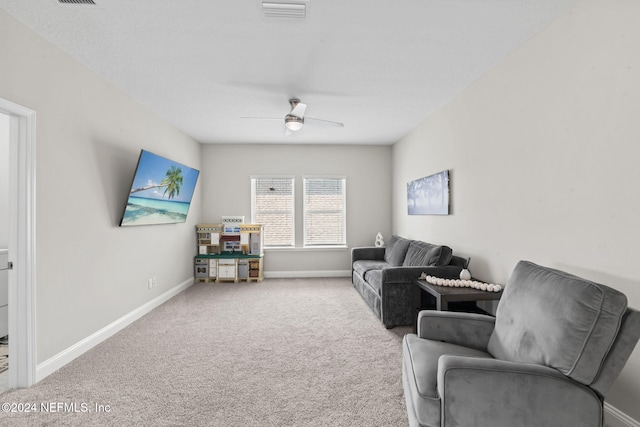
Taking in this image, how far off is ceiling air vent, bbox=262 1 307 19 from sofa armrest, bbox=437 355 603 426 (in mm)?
2300

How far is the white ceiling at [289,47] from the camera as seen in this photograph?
87.8 inches

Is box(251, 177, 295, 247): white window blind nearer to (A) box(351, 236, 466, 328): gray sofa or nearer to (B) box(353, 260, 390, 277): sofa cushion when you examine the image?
(B) box(353, 260, 390, 277): sofa cushion

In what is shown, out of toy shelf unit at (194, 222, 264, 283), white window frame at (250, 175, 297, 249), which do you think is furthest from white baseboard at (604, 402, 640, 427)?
white window frame at (250, 175, 297, 249)

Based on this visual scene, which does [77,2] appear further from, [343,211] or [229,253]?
[343,211]

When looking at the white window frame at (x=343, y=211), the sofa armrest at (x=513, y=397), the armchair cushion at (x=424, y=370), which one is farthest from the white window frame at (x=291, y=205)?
the sofa armrest at (x=513, y=397)

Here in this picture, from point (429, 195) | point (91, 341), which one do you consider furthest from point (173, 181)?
point (429, 195)

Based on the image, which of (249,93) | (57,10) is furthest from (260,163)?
(57,10)

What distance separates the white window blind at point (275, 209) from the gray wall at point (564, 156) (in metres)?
3.59

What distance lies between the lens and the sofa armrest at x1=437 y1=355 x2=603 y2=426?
4.66 ft

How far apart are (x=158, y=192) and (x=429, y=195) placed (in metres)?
3.61

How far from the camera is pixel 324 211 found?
650 centimetres

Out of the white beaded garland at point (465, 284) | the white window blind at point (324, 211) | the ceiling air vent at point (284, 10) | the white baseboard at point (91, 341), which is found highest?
the ceiling air vent at point (284, 10)

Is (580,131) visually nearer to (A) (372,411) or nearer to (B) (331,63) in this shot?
(B) (331,63)

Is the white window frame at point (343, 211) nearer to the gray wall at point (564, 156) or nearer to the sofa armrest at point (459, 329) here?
the gray wall at point (564, 156)
